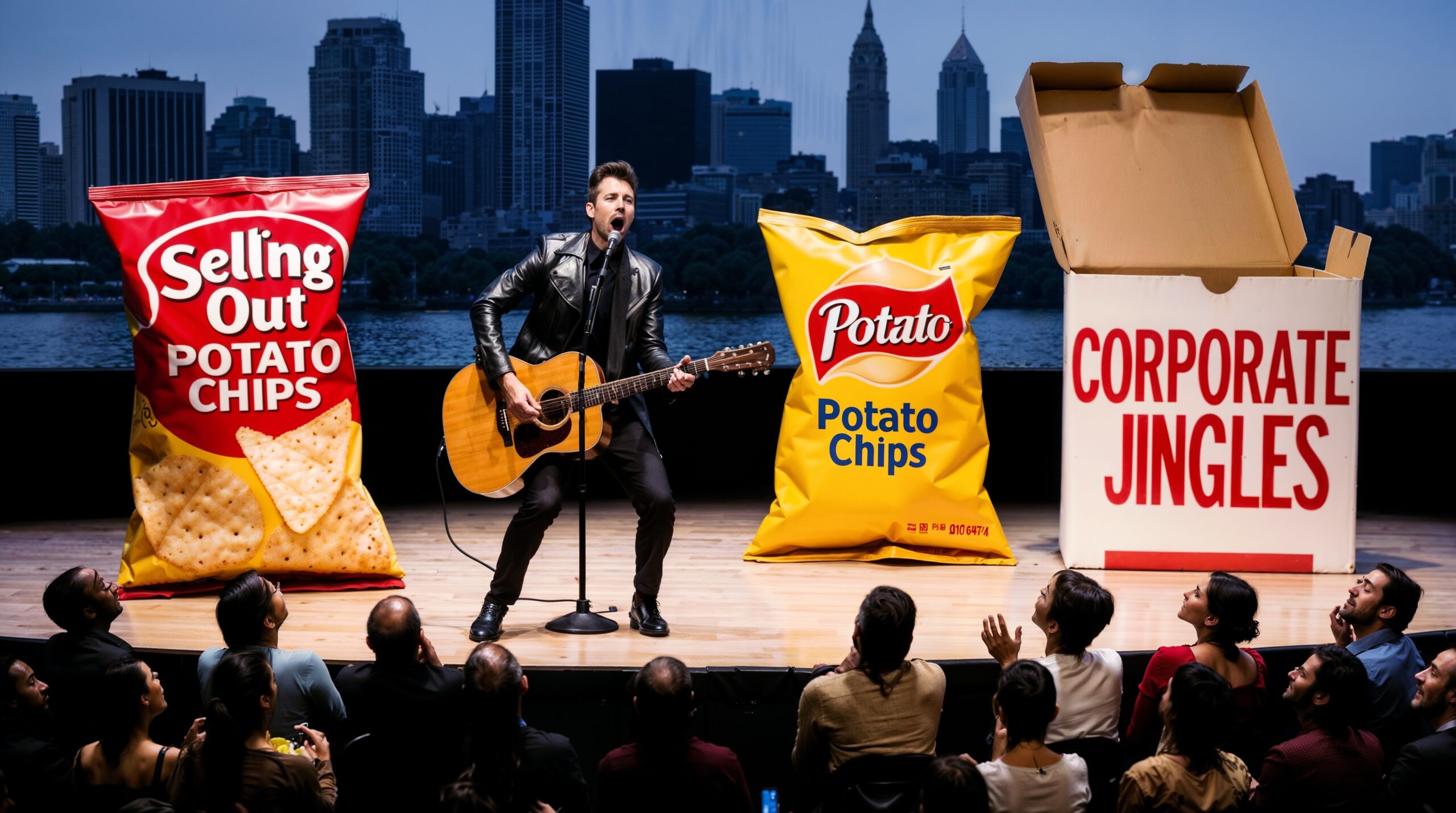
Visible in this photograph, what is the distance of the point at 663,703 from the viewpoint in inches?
84.6

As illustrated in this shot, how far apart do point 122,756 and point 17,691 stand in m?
0.26

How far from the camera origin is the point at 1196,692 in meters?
2.14

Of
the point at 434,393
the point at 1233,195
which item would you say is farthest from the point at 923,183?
the point at 434,393

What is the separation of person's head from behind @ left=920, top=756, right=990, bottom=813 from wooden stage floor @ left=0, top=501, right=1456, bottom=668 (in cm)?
125

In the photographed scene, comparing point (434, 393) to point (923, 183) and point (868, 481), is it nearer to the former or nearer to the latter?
point (868, 481)

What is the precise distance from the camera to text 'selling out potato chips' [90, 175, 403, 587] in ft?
12.8

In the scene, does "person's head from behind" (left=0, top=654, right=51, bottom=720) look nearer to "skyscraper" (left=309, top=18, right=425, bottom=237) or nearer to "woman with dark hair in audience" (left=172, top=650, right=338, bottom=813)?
"woman with dark hair in audience" (left=172, top=650, right=338, bottom=813)

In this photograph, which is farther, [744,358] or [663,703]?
[744,358]

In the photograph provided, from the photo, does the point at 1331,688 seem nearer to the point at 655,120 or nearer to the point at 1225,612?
the point at 1225,612

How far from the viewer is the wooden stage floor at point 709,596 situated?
11.0ft

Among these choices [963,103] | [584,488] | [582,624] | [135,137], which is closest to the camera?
[584,488]

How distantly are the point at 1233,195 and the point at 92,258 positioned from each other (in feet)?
16.5

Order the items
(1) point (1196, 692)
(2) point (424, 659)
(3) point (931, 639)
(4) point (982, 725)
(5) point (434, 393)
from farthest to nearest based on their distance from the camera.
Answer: (5) point (434, 393) < (3) point (931, 639) < (4) point (982, 725) < (2) point (424, 659) < (1) point (1196, 692)

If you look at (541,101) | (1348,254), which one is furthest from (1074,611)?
(541,101)
